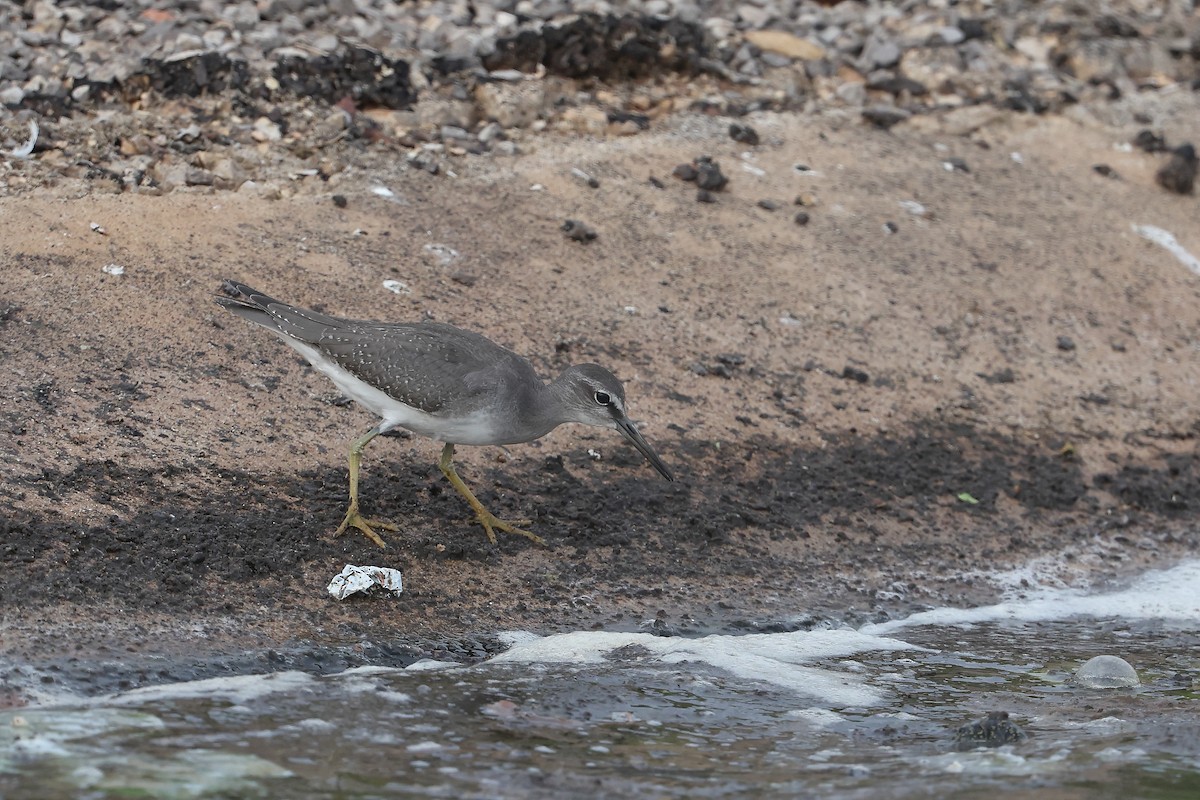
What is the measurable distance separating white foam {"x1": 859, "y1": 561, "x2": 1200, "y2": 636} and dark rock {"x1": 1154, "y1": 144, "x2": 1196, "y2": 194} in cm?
438

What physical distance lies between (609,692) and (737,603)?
1225mm

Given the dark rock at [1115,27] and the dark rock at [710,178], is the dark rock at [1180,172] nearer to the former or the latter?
the dark rock at [1115,27]

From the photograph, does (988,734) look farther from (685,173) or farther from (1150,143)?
(1150,143)

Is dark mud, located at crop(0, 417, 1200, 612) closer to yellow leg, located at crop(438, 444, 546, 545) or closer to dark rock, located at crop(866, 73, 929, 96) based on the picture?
yellow leg, located at crop(438, 444, 546, 545)

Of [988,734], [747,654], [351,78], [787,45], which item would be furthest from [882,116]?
[988,734]

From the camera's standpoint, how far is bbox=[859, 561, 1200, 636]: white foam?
6488 mm

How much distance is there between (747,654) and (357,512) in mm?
1707

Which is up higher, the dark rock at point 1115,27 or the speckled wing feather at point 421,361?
the speckled wing feather at point 421,361

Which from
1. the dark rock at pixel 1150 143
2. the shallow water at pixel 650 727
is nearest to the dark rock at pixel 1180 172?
the dark rock at pixel 1150 143

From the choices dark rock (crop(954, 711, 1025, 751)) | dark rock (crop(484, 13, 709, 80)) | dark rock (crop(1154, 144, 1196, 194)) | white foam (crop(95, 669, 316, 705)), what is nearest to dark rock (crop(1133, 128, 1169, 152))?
dark rock (crop(1154, 144, 1196, 194))

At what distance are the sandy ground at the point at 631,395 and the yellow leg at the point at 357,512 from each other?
0.27ft

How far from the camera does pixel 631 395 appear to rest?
745 cm

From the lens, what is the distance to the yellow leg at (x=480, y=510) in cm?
620

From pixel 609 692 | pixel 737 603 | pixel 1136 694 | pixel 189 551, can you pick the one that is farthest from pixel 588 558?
pixel 1136 694
